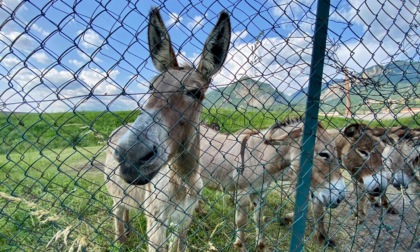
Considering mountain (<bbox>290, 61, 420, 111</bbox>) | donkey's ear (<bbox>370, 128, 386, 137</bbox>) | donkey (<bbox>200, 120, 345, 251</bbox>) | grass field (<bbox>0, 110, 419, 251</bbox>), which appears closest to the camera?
grass field (<bbox>0, 110, 419, 251</bbox>)

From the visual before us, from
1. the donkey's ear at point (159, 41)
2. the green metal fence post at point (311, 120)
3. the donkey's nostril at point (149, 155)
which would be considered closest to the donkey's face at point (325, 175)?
the green metal fence post at point (311, 120)

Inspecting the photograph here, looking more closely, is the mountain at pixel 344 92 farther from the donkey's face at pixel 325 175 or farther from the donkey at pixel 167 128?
the donkey's face at pixel 325 175

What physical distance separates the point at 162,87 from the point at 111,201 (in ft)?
11.1

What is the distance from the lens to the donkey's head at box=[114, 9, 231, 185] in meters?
2.10

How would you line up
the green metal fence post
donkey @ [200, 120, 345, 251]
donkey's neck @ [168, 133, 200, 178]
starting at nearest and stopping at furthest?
the green metal fence post → donkey's neck @ [168, 133, 200, 178] → donkey @ [200, 120, 345, 251]

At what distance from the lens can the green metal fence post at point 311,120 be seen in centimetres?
225

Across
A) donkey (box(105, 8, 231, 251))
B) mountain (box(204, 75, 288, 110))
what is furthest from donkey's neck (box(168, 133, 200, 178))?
mountain (box(204, 75, 288, 110))

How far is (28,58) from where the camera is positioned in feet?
4.65

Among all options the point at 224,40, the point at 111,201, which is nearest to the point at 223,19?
the point at 224,40

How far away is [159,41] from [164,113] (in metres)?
0.57

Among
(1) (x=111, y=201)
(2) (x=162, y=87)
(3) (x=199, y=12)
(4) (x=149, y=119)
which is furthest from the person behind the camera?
(1) (x=111, y=201)

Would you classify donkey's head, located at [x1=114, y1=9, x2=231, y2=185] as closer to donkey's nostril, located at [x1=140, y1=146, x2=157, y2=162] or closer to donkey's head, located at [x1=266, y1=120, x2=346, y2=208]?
donkey's nostril, located at [x1=140, y1=146, x2=157, y2=162]

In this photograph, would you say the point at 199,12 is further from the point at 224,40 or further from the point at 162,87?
the point at 162,87

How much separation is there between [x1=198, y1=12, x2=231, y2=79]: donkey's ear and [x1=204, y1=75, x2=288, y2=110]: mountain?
38cm
